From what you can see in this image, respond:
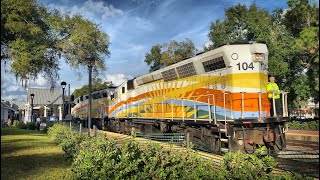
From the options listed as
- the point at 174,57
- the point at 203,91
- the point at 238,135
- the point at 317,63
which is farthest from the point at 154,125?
the point at 174,57

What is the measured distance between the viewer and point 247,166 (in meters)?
5.84

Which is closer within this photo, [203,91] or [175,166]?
[175,166]

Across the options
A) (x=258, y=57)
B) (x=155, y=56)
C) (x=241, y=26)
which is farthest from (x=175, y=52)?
(x=258, y=57)

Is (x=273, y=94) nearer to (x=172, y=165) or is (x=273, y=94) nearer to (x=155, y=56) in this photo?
(x=172, y=165)

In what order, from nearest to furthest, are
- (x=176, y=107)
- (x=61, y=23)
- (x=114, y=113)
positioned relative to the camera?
(x=176, y=107) < (x=61, y=23) < (x=114, y=113)

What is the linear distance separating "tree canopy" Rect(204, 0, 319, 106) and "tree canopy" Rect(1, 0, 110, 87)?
8546 mm

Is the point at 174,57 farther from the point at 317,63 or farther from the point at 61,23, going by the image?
the point at 317,63

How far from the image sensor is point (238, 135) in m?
13.2

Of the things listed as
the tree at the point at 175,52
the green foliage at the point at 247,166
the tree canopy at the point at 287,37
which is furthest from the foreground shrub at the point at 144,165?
the tree at the point at 175,52

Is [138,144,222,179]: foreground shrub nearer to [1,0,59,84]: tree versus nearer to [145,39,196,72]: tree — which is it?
[1,0,59,84]: tree

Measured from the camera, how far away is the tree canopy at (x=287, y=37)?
318cm

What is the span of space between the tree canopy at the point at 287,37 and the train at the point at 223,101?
1294 millimetres

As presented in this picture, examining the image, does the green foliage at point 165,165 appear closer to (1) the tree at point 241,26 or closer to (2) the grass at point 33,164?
(2) the grass at point 33,164

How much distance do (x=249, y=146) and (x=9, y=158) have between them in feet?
34.5
